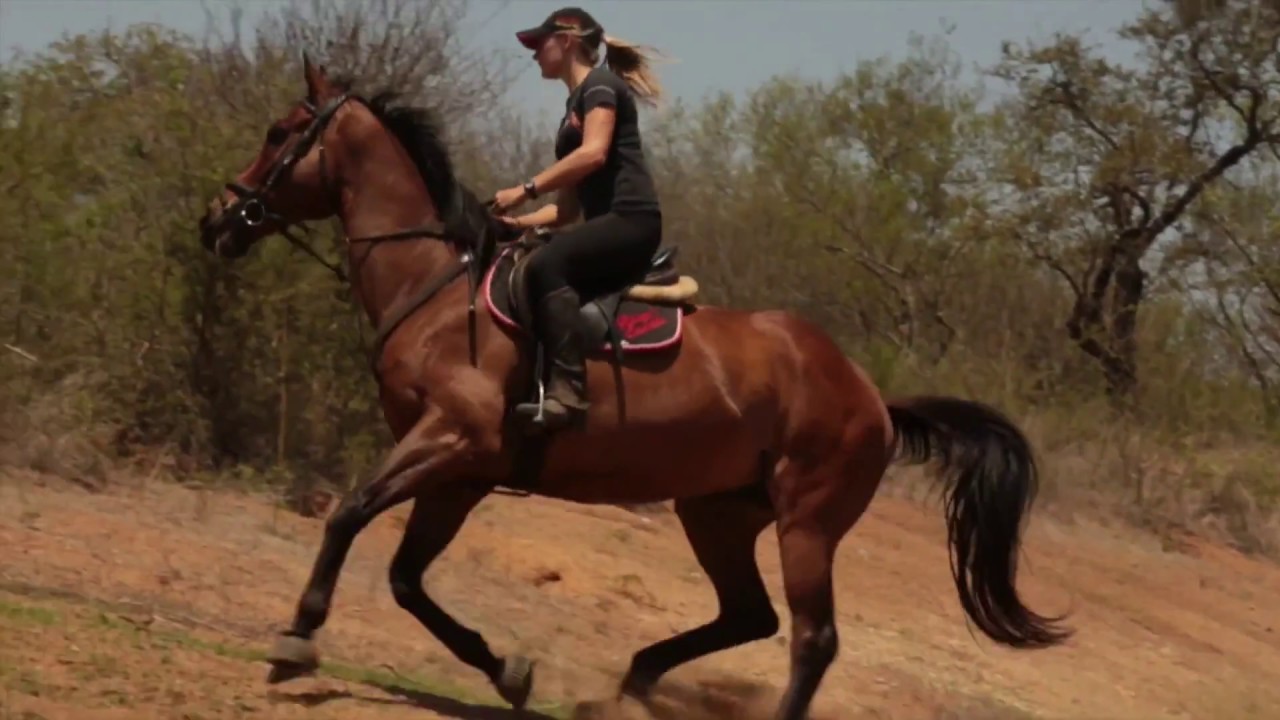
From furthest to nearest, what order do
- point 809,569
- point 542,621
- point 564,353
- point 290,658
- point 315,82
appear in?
point 542,621
point 809,569
point 315,82
point 564,353
point 290,658

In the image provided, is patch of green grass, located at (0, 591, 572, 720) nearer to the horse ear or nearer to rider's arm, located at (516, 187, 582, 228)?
rider's arm, located at (516, 187, 582, 228)

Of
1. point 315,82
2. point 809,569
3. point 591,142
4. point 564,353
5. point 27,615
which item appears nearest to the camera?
point 564,353

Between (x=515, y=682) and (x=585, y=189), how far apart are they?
86.1 inches

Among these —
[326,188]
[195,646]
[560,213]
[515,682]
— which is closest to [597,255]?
[560,213]

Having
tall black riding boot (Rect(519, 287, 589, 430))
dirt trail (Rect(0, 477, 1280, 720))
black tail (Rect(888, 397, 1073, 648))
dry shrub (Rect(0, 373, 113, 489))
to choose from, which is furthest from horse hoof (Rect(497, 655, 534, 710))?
dry shrub (Rect(0, 373, 113, 489))

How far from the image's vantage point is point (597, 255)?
Answer: 25.3 ft

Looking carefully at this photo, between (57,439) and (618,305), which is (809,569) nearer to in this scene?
(618,305)

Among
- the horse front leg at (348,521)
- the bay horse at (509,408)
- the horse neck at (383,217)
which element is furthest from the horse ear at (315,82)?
the horse front leg at (348,521)

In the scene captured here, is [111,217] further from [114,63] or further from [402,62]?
[114,63]

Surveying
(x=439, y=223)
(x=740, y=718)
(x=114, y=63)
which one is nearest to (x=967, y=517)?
(x=740, y=718)

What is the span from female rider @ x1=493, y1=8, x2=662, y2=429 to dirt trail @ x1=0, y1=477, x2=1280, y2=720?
1.63 meters

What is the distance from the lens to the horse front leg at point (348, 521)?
284 inches

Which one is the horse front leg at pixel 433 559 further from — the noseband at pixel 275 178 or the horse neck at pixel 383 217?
the noseband at pixel 275 178

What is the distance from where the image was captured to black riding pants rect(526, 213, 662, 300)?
24.8 ft
